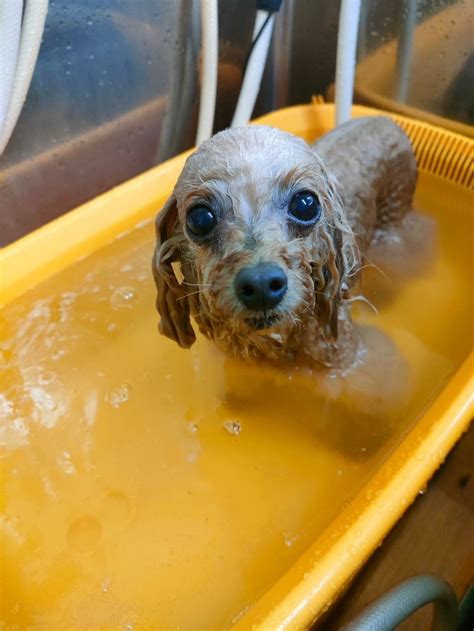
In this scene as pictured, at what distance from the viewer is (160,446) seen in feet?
5.39

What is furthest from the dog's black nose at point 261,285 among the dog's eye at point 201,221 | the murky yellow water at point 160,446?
the murky yellow water at point 160,446

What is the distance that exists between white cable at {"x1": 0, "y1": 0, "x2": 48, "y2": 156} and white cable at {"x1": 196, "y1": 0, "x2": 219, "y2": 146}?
0.56 meters

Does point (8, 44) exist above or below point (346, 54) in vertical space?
above

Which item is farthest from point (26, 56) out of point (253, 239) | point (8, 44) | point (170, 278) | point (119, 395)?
point (253, 239)

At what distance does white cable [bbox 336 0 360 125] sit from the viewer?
2080 millimetres

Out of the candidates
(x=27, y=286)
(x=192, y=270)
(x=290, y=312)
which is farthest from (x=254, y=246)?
(x=27, y=286)

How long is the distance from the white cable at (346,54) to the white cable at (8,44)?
108cm

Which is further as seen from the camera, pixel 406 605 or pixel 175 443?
pixel 175 443

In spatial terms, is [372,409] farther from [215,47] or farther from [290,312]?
[215,47]

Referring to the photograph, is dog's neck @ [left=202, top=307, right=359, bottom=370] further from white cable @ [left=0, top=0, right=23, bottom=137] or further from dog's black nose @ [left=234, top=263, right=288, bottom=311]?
white cable @ [left=0, top=0, right=23, bottom=137]

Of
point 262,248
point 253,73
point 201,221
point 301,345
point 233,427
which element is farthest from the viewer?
point 253,73

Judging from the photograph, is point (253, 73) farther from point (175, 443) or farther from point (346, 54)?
point (175, 443)

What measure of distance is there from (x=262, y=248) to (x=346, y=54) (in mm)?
1385

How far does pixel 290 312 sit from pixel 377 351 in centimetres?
73
